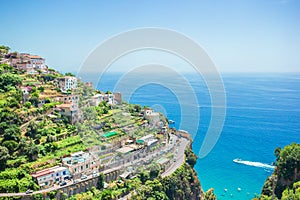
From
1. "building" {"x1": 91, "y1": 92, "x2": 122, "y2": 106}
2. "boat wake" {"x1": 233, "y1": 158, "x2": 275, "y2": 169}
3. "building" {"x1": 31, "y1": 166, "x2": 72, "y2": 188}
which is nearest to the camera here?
"building" {"x1": 31, "y1": 166, "x2": 72, "y2": 188}

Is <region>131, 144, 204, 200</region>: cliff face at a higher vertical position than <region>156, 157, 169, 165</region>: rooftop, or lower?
lower

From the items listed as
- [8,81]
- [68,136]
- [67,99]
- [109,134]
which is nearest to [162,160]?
[109,134]

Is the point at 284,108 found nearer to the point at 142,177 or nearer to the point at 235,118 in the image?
the point at 235,118

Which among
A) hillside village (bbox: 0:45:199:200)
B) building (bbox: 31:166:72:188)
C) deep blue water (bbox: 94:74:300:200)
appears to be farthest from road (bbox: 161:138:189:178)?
building (bbox: 31:166:72:188)

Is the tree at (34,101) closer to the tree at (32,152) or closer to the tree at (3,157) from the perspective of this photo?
the tree at (32,152)

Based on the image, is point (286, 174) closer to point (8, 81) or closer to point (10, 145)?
point (10, 145)

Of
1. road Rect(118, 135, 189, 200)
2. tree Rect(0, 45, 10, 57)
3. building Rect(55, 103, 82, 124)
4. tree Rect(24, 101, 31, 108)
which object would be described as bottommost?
road Rect(118, 135, 189, 200)

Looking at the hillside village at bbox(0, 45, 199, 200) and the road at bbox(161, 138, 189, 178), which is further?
the road at bbox(161, 138, 189, 178)

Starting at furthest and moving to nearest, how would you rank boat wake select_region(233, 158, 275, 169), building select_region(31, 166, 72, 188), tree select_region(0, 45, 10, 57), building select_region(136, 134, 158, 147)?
tree select_region(0, 45, 10, 57), boat wake select_region(233, 158, 275, 169), building select_region(136, 134, 158, 147), building select_region(31, 166, 72, 188)

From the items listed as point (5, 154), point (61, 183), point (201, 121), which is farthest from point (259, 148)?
point (5, 154)

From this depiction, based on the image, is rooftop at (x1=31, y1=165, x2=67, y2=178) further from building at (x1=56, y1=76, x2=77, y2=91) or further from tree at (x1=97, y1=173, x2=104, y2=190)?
building at (x1=56, y1=76, x2=77, y2=91)
